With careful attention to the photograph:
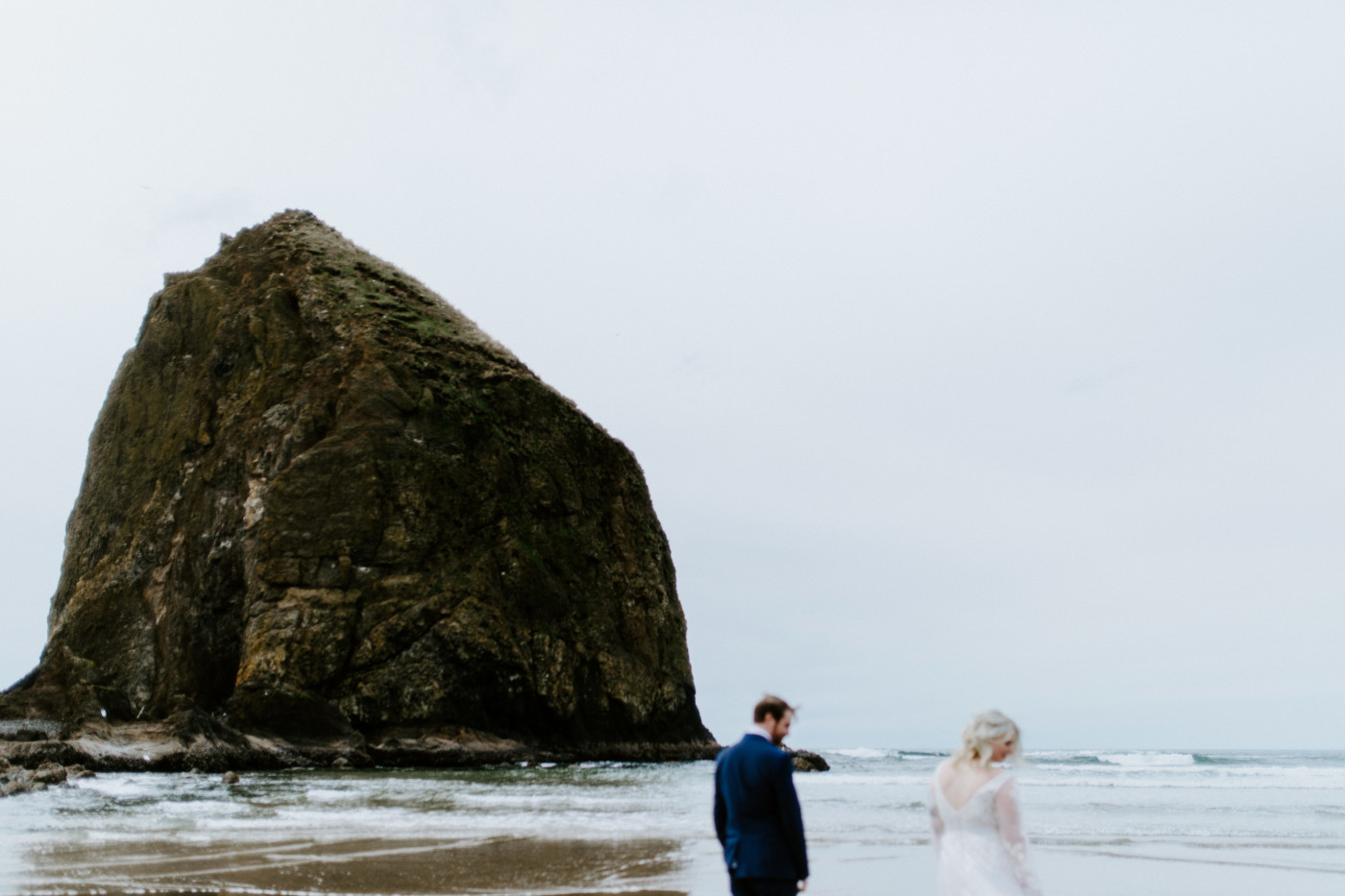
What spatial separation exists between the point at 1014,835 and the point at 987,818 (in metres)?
0.14

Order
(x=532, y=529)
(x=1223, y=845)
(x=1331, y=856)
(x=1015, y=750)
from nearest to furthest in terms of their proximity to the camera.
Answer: (x=1015, y=750), (x=1331, y=856), (x=1223, y=845), (x=532, y=529)

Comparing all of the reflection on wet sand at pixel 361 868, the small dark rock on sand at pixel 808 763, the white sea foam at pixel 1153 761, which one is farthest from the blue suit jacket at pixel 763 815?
the white sea foam at pixel 1153 761

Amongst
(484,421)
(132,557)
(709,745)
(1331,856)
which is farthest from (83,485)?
(1331,856)

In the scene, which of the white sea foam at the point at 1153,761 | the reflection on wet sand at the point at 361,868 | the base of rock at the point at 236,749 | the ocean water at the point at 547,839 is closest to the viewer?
the reflection on wet sand at the point at 361,868

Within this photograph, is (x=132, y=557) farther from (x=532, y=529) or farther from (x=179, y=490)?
(x=532, y=529)

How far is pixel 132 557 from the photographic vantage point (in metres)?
38.1

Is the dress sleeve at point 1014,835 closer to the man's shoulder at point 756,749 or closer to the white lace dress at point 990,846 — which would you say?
the white lace dress at point 990,846

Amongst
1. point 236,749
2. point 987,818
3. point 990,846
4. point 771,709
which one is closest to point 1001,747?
point 987,818

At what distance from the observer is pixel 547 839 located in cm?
1189

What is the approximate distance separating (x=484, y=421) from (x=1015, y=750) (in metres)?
34.7

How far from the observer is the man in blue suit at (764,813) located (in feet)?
17.0

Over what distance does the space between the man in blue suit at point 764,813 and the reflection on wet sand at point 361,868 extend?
3.43 meters

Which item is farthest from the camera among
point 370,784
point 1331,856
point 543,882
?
point 370,784

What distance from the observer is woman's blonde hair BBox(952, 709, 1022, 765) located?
480 centimetres
